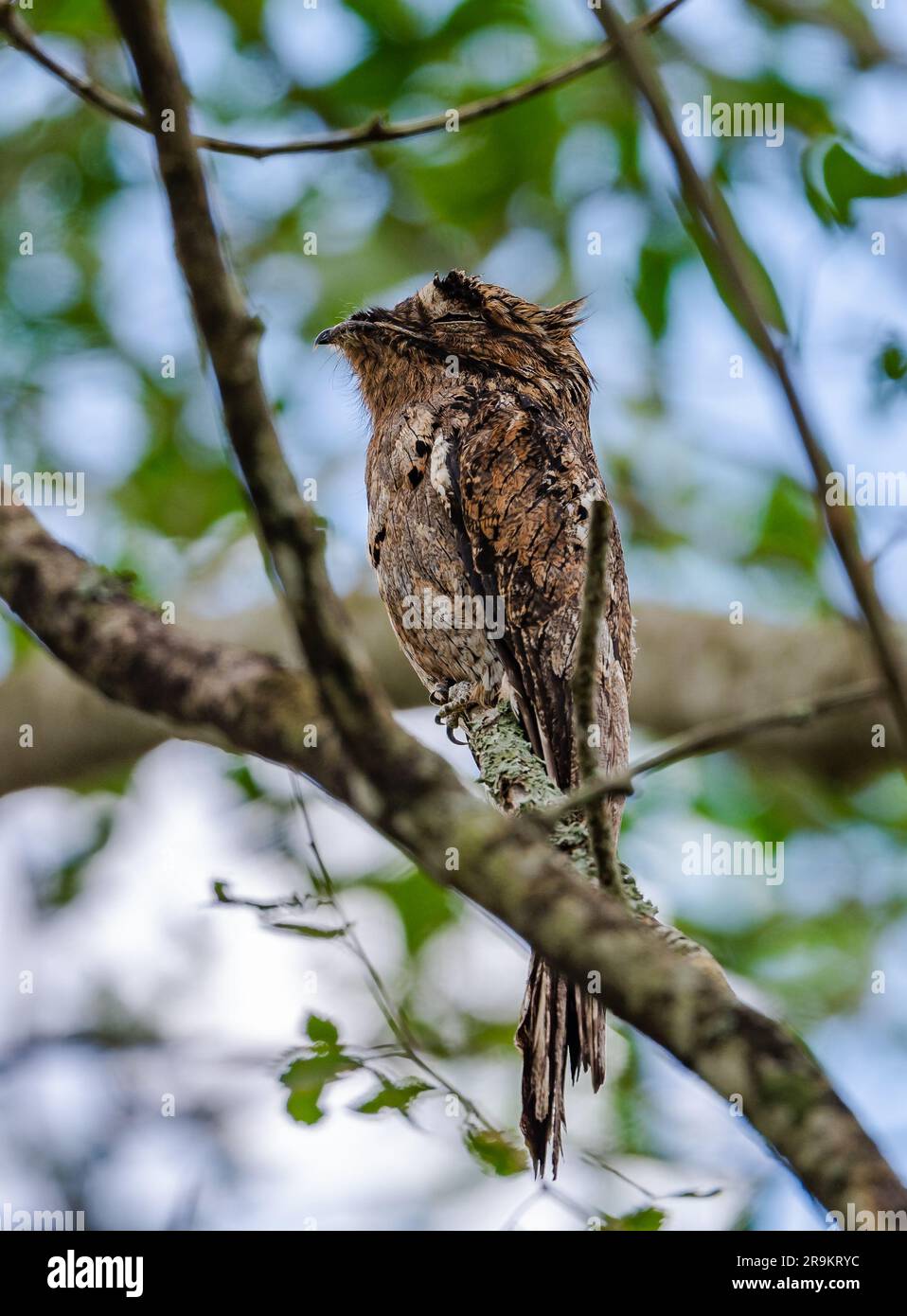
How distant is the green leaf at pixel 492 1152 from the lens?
3.23 metres

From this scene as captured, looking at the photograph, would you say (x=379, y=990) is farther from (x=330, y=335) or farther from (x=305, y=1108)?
(x=330, y=335)

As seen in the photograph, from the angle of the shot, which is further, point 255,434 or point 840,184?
point 840,184

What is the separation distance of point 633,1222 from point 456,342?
3243 millimetres

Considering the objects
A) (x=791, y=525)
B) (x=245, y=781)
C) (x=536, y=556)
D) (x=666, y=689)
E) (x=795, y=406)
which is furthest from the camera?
(x=791, y=525)

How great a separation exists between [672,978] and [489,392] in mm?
3453

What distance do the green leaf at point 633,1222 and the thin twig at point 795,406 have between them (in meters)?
1.77

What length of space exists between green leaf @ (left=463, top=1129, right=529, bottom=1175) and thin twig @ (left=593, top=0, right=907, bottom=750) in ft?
6.16

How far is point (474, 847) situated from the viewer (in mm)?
1908

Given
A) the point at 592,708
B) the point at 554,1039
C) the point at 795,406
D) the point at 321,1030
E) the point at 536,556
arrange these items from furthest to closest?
the point at 536,556
the point at 554,1039
the point at 321,1030
the point at 592,708
the point at 795,406

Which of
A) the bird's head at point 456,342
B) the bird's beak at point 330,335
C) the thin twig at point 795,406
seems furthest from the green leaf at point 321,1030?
the bird's beak at point 330,335

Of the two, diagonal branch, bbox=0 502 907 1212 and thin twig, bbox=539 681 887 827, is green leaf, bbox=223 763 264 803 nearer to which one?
diagonal branch, bbox=0 502 907 1212

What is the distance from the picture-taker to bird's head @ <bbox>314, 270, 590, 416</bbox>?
511 centimetres

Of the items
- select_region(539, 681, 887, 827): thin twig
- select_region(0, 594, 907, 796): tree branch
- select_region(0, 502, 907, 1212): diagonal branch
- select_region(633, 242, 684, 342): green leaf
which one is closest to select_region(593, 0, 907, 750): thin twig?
select_region(539, 681, 887, 827): thin twig

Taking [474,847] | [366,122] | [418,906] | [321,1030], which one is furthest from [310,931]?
[418,906]
